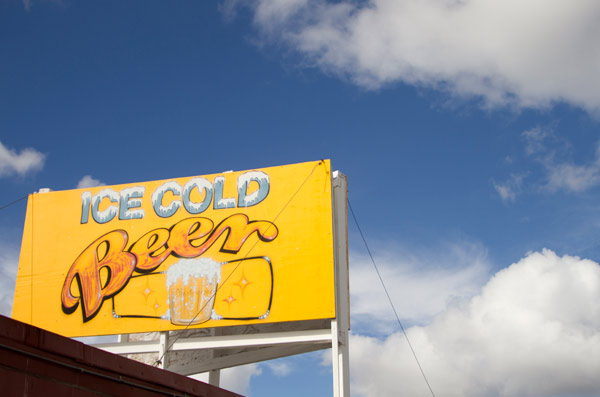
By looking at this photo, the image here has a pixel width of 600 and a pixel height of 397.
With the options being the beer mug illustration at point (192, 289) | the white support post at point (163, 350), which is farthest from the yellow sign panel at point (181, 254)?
the white support post at point (163, 350)

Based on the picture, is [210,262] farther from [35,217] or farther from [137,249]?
[35,217]

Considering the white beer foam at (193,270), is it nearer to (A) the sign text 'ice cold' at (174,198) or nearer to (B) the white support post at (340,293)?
(A) the sign text 'ice cold' at (174,198)

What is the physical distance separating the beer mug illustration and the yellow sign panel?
1.1 inches

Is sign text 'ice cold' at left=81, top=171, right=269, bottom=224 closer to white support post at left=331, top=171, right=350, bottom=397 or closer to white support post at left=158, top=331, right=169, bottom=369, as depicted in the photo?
white support post at left=331, top=171, right=350, bottom=397

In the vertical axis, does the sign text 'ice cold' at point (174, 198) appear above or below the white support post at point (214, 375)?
above

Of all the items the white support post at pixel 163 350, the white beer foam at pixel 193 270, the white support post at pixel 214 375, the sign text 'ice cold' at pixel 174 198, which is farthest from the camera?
the white support post at pixel 214 375

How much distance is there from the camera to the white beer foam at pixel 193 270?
58.5 ft

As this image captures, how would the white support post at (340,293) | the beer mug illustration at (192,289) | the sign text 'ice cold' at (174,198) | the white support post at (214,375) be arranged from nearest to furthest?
the white support post at (340,293) < the beer mug illustration at (192,289) < the sign text 'ice cold' at (174,198) < the white support post at (214,375)

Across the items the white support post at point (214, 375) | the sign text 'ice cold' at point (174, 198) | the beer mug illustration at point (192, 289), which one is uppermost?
the sign text 'ice cold' at point (174, 198)

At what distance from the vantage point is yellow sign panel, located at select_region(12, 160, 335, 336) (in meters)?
17.2

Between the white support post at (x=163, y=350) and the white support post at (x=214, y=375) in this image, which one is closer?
the white support post at (x=163, y=350)

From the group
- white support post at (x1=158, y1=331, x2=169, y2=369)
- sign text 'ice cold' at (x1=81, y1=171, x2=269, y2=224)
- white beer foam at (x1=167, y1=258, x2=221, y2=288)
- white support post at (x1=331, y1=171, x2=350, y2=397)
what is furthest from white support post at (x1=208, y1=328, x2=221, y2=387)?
white support post at (x1=331, y1=171, x2=350, y2=397)

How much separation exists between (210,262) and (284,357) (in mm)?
3630

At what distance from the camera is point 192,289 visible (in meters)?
17.8
